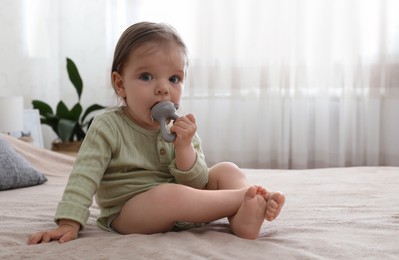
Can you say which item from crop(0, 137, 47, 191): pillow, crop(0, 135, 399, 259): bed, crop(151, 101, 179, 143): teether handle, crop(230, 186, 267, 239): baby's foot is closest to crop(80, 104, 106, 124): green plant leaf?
crop(0, 137, 47, 191): pillow

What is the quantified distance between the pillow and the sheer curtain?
166 centimetres

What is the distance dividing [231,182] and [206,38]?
2.28m

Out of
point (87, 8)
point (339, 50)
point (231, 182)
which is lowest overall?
point (231, 182)

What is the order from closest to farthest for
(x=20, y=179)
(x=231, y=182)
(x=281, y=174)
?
(x=231, y=182) → (x=20, y=179) → (x=281, y=174)

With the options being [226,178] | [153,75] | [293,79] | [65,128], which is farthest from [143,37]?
[293,79]

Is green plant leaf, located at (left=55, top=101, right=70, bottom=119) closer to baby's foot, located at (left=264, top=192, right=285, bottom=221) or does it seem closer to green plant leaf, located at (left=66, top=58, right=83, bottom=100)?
green plant leaf, located at (left=66, top=58, right=83, bottom=100)

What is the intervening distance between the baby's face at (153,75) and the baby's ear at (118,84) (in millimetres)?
40

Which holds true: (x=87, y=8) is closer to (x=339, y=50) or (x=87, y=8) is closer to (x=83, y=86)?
(x=83, y=86)

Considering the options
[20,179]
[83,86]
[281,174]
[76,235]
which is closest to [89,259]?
[76,235]

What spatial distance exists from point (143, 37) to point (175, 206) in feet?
1.21

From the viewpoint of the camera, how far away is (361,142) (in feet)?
10.6

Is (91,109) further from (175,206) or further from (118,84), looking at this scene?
(175,206)

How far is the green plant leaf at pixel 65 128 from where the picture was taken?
125 inches

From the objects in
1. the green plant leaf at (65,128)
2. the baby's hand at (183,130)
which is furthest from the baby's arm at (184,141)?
the green plant leaf at (65,128)
